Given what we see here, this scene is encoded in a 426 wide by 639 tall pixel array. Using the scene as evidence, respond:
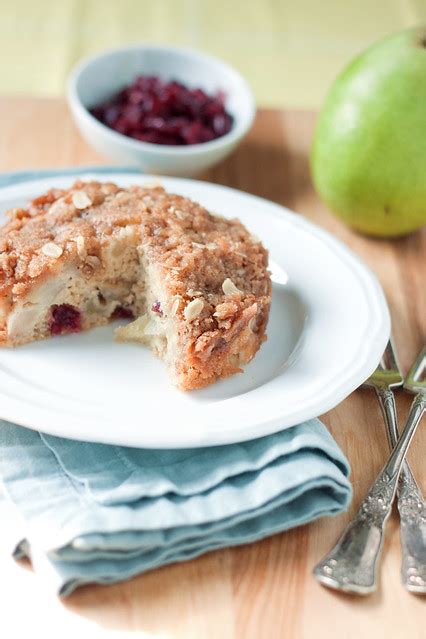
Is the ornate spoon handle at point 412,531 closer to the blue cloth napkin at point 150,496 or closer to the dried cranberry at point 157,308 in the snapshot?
the blue cloth napkin at point 150,496

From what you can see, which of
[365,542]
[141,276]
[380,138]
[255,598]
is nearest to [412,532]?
[365,542]

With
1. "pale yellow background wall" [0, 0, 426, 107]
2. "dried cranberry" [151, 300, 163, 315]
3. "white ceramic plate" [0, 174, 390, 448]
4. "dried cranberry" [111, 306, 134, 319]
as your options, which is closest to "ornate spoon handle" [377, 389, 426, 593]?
"white ceramic plate" [0, 174, 390, 448]

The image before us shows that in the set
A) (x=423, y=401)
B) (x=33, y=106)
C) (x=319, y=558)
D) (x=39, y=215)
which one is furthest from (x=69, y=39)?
(x=319, y=558)

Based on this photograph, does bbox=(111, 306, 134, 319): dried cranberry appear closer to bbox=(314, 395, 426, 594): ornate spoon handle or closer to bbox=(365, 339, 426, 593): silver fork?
bbox=(365, 339, 426, 593): silver fork

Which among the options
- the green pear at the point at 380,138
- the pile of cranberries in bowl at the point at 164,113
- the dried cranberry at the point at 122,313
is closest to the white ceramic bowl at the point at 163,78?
the pile of cranberries in bowl at the point at 164,113

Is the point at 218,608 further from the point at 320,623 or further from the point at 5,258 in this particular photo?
the point at 5,258
